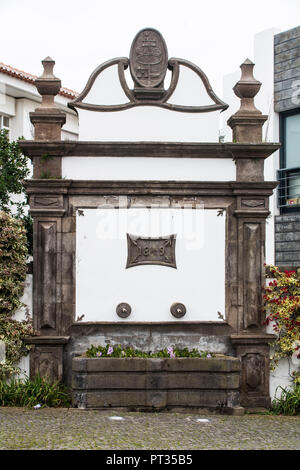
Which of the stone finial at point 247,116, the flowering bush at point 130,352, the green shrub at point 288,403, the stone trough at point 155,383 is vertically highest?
the stone finial at point 247,116

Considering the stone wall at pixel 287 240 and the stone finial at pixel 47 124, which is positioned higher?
the stone finial at pixel 47 124

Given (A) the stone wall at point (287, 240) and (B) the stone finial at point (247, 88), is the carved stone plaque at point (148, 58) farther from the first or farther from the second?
(A) the stone wall at point (287, 240)

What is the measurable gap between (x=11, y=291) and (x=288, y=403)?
4435mm

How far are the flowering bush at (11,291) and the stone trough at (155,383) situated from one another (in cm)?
114

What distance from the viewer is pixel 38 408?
32.1ft

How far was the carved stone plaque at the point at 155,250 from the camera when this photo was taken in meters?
10.6

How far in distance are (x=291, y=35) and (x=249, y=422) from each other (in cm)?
893

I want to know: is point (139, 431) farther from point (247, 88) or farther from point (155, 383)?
point (247, 88)

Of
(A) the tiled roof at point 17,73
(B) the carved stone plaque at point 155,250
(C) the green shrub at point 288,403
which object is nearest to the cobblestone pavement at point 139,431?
(C) the green shrub at point 288,403

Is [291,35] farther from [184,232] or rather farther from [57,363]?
[57,363]

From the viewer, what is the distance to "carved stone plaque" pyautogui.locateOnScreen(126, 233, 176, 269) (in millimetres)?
10617

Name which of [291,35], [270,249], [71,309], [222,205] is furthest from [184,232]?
[291,35]

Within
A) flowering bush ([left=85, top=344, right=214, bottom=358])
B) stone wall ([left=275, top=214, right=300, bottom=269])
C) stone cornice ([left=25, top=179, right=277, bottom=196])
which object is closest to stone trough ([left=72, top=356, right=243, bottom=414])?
flowering bush ([left=85, top=344, right=214, bottom=358])
